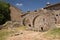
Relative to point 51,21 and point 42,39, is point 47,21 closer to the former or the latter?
point 51,21

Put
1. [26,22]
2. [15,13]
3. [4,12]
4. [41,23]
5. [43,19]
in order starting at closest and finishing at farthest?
[43,19]
[41,23]
[26,22]
[4,12]
[15,13]

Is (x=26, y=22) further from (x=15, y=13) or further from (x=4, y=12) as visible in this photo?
(x=15, y=13)

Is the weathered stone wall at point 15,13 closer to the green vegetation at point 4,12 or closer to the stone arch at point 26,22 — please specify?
the green vegetation at point 4,12

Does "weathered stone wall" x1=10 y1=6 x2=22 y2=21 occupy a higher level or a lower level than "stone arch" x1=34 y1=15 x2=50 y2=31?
higher

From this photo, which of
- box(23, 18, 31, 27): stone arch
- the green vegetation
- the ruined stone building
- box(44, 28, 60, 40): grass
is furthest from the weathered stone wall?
box(44, 28, 60, 40): grass

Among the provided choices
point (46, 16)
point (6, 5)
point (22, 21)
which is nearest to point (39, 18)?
point (46, 16)

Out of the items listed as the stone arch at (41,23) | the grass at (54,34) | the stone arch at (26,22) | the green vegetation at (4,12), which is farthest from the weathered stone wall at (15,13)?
the grass at (54,34)

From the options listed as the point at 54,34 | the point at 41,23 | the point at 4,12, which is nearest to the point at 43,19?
the point at 41,23

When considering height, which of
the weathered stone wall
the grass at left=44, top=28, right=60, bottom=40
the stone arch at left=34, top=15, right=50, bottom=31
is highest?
the weathered stone wall

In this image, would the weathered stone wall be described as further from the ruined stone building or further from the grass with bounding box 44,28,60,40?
the grass with bounding box 44,28,60,40

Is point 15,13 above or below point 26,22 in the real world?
above

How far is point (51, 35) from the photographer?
20531 millimetres

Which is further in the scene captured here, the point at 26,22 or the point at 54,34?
the point at 26,22

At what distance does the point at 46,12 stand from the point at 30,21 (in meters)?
5.44
